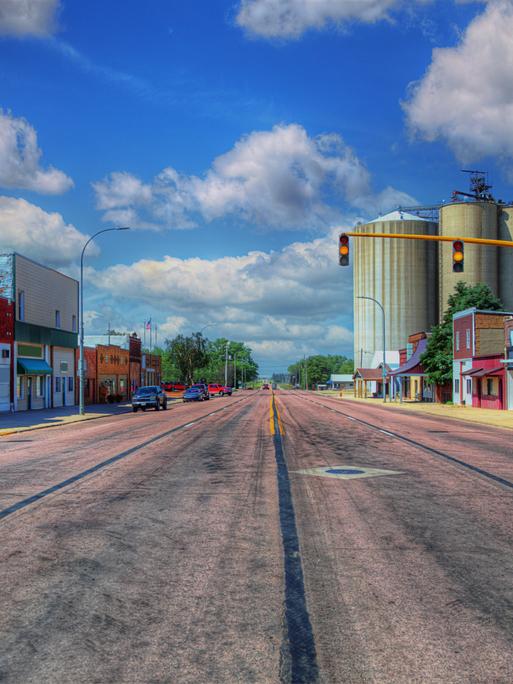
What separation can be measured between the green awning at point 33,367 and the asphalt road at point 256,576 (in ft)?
106

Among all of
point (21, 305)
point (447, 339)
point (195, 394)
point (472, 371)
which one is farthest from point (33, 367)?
point (447, 339)

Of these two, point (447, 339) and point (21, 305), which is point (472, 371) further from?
point (21, 305)

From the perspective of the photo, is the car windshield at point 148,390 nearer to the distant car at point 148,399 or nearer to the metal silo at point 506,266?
the distant car at point 148,399

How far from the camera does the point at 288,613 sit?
523 cm

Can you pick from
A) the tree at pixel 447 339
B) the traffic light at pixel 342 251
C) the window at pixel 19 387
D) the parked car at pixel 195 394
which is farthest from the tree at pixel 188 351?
the traffic light at pixel 342 251

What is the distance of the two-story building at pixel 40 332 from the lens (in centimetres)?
4434

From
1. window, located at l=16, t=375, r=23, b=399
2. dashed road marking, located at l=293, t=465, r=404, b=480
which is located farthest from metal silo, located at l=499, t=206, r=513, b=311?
dashed road marking, located at l=293, t=465, r=404, b=480

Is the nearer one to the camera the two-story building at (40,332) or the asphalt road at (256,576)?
the asphalt road at (256,576)

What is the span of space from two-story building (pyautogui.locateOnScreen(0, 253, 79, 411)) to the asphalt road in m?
33.4

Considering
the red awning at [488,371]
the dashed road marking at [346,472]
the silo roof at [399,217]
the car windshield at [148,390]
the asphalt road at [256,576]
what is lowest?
the dashed road marking at [346,472]

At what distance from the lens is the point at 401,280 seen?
116438 millimetres

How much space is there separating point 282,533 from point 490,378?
4751 cm

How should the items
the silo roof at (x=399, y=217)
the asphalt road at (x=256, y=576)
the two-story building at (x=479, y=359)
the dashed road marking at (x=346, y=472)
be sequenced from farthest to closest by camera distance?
the silo roof at (x=399, y=217)
the two-story building at (x=479, y=359)
the dashed road marking at (x=346, y=472)
the asphalt road at (x=256, y=576)

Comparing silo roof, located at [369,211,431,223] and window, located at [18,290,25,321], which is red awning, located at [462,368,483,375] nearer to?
window, located at [18,290,25,321]
